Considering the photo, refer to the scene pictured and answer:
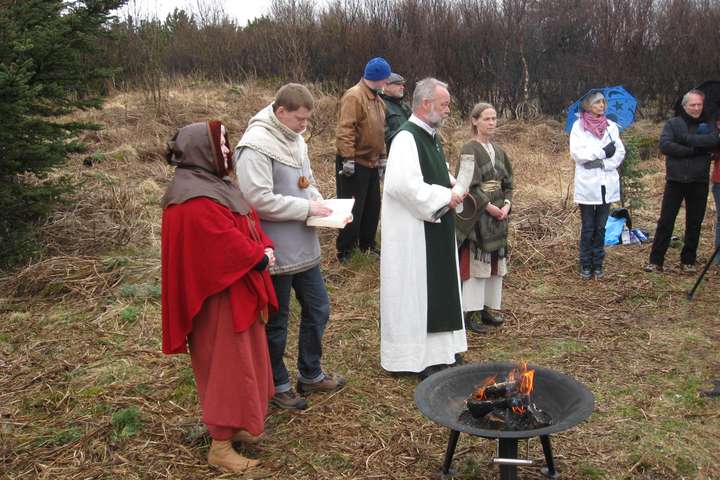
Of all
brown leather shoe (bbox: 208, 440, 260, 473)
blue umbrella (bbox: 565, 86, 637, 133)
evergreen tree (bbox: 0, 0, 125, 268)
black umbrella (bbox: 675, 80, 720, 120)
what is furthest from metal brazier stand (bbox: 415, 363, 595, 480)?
blue umbrella (bbox: 565, 86, 637, 133)

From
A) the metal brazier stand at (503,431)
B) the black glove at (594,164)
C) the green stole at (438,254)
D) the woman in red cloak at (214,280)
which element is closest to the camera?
the metal brazier stand at (503,431)

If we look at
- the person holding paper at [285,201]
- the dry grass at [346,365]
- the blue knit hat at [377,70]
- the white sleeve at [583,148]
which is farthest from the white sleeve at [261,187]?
the white sleeve at [583,148]

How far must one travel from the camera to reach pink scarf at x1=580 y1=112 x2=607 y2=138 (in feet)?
20.8

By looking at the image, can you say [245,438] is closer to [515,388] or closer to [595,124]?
[515,388]

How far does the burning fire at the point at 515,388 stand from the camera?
9.99 ft

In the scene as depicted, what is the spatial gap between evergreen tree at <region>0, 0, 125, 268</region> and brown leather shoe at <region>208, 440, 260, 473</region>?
394 cm

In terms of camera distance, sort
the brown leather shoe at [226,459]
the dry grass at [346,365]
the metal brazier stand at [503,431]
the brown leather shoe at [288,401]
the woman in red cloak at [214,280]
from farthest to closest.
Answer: the brown leather shoe at [288,401], the dry grass at [346,365], the brown leather shoe at [226,459], the woman in red cloak at [214,280], the metal brazier stand at [503,431]

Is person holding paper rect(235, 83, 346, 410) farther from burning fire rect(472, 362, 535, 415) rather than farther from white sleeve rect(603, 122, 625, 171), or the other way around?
white sleeve rect(603, 122, 625, 171)

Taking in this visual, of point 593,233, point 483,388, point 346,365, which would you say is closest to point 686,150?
point 593,233

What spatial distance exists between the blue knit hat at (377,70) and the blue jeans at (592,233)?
7.59 feet

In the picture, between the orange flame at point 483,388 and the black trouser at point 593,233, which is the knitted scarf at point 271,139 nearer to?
the orange flame at point 483,388

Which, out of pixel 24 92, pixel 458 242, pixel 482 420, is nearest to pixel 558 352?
pixel 458 242

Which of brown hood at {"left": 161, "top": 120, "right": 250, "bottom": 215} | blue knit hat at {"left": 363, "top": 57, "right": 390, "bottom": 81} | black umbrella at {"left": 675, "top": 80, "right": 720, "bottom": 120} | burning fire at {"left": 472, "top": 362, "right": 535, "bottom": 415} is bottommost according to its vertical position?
burning fire at {"left": 472, "top": 362, "right": 535, "bottom": 415}

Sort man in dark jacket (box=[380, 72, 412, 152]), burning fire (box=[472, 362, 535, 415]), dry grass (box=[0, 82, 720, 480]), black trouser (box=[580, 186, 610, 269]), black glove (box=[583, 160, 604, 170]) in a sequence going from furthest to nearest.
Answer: man in dark jacket (box=[380, 72, 412, 152]) < black trouser (box=[580, 186, 610, 269]) < black glove (box=[583, 160, 604, 170]) < dry grass (box=[0, 82, 720, 480]) < burning fire (box=[472, 362, 535, 415])
